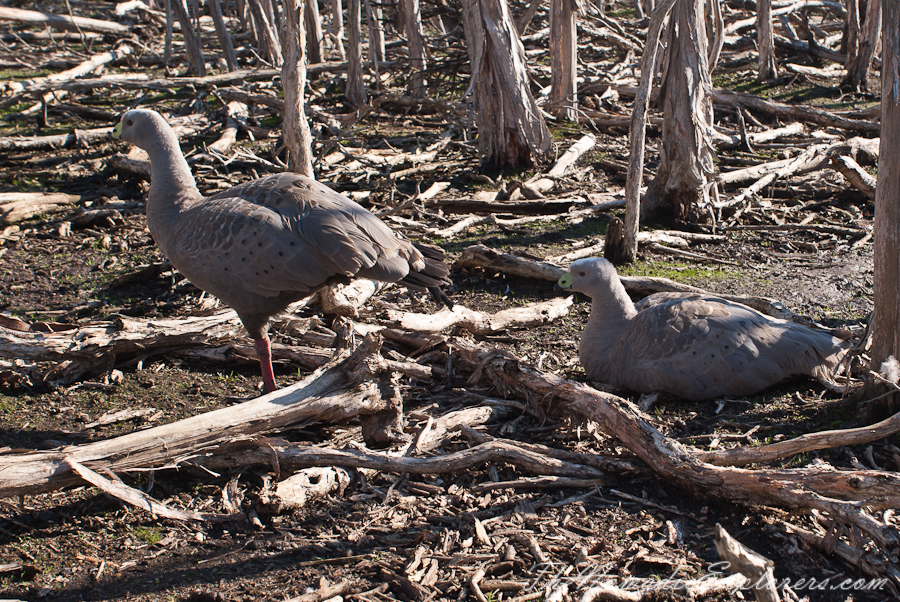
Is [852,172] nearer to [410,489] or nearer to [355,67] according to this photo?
[410,489]

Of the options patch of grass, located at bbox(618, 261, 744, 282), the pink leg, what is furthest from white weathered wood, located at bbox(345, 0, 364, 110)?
the pink leg

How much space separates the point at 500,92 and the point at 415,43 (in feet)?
12.1

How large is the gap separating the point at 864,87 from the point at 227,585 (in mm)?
15613

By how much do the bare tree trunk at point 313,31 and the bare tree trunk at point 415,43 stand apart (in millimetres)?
1960

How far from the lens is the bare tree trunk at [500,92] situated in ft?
33.3

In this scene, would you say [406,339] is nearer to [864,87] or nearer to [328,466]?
[328,466]

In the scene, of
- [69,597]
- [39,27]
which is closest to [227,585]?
[69,597]

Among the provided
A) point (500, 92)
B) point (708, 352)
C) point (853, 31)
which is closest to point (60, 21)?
point (500, 92)

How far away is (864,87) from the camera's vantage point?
14.7m

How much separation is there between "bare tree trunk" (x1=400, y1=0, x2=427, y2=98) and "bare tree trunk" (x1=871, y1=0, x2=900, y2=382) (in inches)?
364

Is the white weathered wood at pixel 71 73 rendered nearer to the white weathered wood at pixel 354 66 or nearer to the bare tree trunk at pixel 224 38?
the bare tree trunk at pixel 224 38

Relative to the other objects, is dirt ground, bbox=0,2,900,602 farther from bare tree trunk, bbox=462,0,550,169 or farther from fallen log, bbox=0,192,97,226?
bare tree trunk, bbox=462,0,550,169

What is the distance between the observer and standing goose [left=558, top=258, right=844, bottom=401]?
17.5ft

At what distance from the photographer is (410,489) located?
4.49 meters
